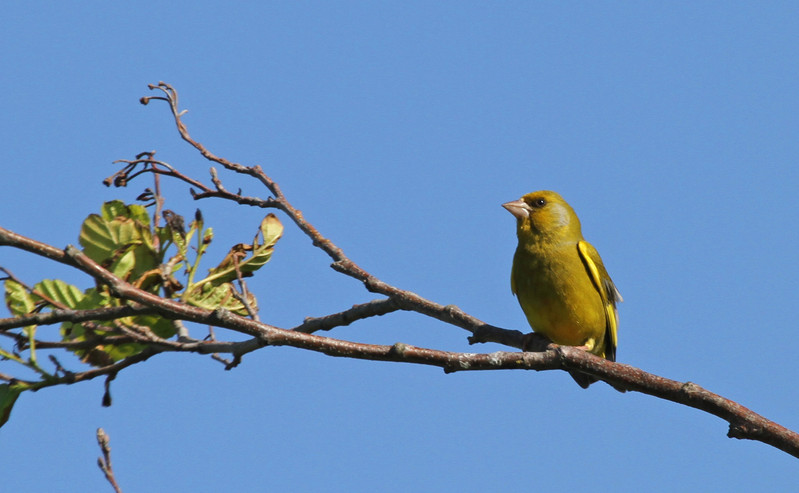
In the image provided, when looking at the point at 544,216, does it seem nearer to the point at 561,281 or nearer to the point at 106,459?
the point at 561,281

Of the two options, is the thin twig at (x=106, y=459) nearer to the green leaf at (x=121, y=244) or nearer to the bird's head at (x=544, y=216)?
the green leaf at (x=121, y=244)

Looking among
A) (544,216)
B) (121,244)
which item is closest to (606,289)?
(544,216)

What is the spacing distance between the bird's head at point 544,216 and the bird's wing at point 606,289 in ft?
0.53

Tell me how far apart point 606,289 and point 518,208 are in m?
0.90

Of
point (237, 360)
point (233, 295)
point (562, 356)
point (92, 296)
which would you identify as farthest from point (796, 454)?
point (92, 296)

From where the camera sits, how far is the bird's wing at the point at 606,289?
5.98 meters

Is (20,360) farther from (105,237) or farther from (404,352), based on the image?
(404,352)

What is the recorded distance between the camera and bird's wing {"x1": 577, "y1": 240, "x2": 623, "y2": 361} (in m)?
5.98

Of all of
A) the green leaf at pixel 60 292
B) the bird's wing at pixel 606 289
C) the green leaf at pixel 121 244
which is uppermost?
the bird's wing at pixel 606 289

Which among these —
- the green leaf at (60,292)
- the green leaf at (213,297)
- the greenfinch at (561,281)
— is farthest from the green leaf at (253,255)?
the greenfinch at (561,281)

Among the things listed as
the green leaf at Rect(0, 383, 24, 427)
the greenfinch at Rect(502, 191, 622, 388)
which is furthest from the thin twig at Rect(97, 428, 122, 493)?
the greenfinch at Rect(502, 191, 622, 388)

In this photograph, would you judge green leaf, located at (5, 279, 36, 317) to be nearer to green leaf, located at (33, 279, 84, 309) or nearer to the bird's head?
green leaf, located at (33, 279, 84, 309)

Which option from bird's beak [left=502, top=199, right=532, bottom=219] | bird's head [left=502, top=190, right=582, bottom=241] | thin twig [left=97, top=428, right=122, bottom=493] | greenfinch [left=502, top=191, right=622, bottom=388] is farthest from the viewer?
bird's beak [left=502, top=199, right=532, bottom=219]

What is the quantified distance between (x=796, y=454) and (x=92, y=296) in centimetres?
291
